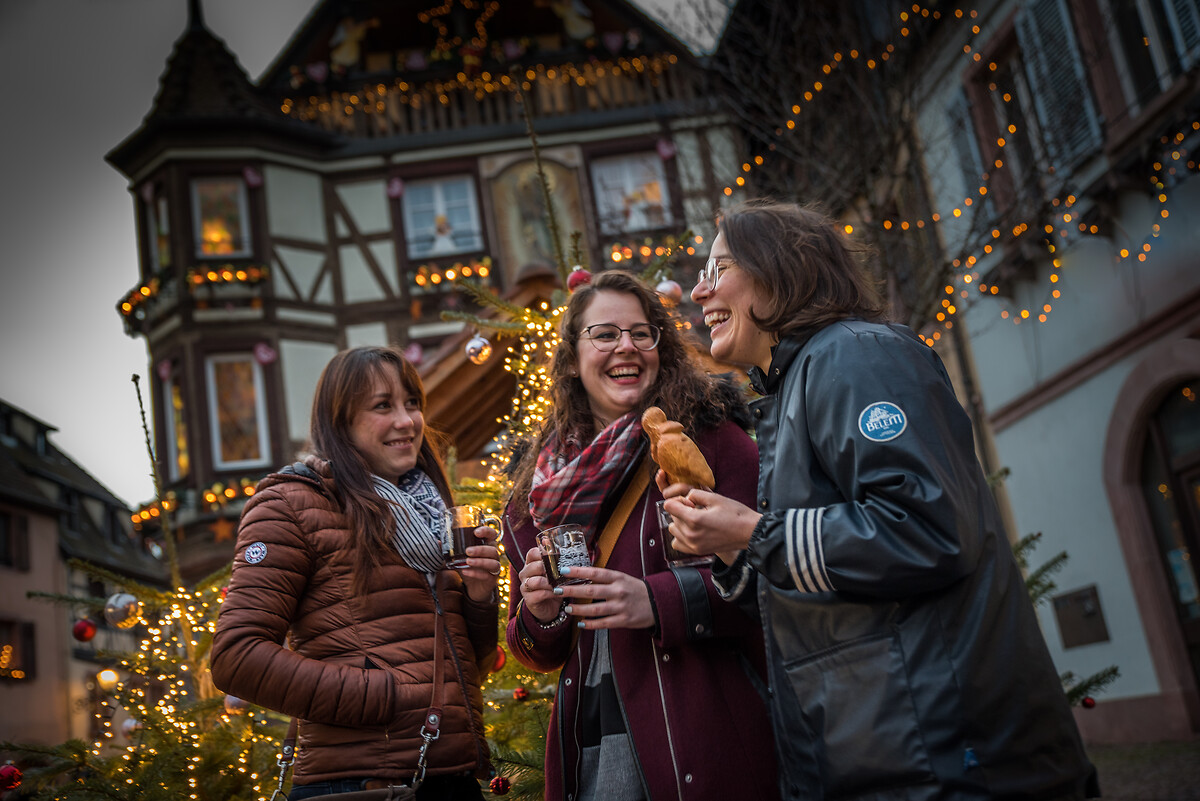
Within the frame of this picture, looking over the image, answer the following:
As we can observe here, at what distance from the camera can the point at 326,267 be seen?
59.8ft

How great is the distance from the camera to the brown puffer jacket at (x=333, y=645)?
100 inches

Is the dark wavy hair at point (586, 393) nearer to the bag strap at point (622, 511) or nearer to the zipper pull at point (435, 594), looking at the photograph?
the bag strap at point (622, 511)

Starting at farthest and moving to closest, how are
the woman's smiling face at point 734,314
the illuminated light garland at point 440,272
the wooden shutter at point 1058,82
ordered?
the illuminated light garland at point 440,272
the wooden shutter at point 1058,82
the woman's smiling face at point 734,314

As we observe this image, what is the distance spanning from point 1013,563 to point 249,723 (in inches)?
135

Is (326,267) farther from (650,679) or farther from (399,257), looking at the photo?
(650,679)

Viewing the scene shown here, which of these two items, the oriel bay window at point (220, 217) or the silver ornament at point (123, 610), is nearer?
the silver ornament at point (123, 610)

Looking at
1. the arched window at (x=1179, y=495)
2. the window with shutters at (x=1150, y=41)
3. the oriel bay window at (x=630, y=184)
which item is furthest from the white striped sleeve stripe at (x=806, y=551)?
the oriel bay window at (x=630, y=184)

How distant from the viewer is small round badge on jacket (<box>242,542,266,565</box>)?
266 centimetres

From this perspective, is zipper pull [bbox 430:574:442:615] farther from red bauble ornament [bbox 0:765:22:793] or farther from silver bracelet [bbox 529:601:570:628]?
red bauble ornament [bbox 0:765:22:793]

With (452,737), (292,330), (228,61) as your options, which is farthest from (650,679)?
(228,61)

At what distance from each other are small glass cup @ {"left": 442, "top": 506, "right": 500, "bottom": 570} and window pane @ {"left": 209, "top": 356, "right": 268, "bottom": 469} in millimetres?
15055

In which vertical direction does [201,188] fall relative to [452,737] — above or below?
above

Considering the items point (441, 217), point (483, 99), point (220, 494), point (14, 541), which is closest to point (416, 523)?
point (220, 494)

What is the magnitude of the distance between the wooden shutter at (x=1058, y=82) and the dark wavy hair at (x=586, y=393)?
7495 millimetres
